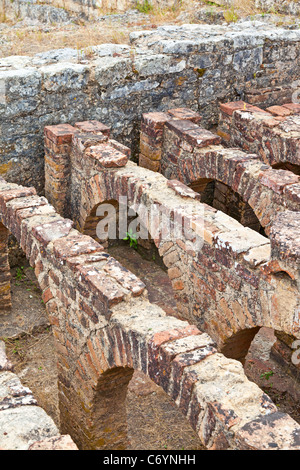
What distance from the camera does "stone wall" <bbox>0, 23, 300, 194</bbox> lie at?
769 centimetres

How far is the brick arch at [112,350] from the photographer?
368 cm

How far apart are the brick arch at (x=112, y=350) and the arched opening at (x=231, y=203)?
3953 millimetres

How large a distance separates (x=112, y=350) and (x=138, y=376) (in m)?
2.31

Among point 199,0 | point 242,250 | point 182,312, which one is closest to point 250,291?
point 242,250

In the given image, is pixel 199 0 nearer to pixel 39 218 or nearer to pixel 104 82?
pixel 104 82

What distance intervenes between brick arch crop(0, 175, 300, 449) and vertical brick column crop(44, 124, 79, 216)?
3.80 feet

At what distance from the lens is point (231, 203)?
947 centimetres

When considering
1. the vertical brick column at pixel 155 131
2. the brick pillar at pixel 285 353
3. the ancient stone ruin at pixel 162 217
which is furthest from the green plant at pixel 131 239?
the brick pillar at pixel 285 353

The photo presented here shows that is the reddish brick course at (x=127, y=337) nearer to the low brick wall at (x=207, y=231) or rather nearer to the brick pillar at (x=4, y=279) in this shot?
the low brick wall at (x=207, y=231)

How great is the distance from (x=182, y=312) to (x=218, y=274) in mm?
918

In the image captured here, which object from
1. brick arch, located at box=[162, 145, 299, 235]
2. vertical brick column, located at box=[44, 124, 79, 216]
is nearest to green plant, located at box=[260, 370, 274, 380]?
brick arch, located at box=[162, 145, 299, 235]

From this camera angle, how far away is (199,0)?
A: 1116 cm

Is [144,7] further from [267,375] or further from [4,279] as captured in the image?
[267,375]

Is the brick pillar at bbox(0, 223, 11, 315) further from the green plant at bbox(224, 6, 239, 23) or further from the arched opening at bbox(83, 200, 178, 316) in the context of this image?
the green plant at bbox(224, 6, 239, 23)
